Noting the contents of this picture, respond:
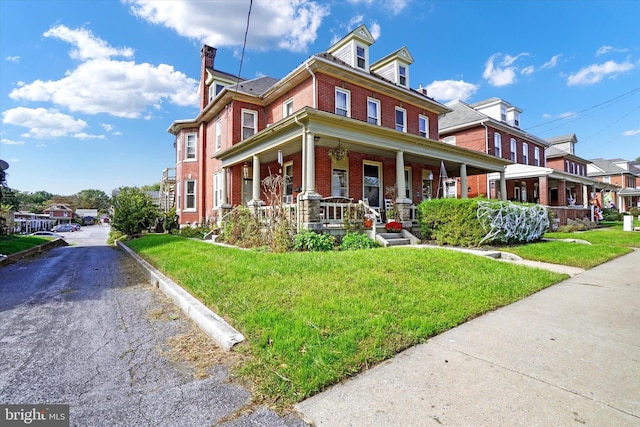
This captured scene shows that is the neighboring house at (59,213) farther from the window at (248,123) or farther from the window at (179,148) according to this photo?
the window at (248,123)

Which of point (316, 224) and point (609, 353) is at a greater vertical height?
point (316, 224)

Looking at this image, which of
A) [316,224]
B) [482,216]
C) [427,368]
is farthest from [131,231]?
[427,368]

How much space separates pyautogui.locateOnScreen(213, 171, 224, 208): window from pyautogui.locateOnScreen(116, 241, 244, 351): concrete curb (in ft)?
39.6

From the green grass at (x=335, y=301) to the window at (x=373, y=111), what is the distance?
9.16m

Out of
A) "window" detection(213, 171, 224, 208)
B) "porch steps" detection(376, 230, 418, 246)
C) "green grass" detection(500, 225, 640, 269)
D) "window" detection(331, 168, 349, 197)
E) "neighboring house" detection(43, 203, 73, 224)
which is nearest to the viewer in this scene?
"green grass" detection(500, 225, 640, 269)

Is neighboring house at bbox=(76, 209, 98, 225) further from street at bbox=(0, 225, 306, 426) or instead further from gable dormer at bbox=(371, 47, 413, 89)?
street at bbox=(0, 225, 306, 426)

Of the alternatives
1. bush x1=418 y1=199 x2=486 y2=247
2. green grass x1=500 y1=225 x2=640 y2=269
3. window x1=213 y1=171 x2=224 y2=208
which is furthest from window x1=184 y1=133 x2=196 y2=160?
green grass x1=500 y1=225 x2=640 y2=269

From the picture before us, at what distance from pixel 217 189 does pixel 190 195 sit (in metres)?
3.85

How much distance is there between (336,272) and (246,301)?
6.00 feet

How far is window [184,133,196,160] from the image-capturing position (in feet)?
68.8

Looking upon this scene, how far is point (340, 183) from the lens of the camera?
44.4 feet

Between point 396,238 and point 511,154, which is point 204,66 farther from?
point 511,154

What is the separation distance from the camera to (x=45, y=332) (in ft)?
12.1

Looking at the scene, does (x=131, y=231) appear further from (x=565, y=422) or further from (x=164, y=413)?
(x=565, y=422)
